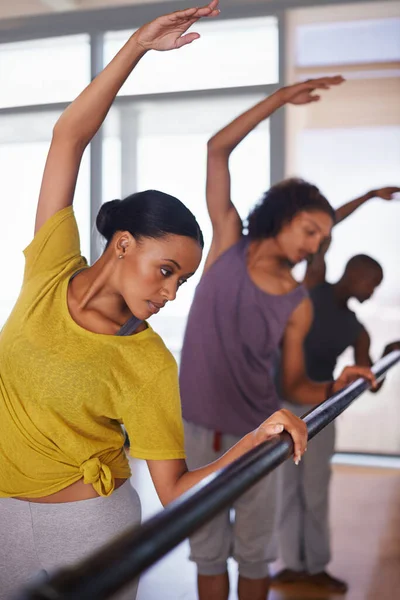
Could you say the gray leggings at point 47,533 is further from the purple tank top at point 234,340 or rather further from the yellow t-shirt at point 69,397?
the purple tank top at point 234,340

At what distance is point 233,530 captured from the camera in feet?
5.45

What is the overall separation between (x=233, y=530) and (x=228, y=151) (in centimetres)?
86

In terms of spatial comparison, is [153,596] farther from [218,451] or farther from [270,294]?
[270,294]

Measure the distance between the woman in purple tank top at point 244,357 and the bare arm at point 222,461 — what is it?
758 mm

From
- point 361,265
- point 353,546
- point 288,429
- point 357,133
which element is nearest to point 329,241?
point 361,265

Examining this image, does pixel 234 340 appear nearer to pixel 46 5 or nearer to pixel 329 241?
pixel 329 241

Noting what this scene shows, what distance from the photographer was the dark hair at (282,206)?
1735 millimetres

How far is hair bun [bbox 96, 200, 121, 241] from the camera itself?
1.01 metres

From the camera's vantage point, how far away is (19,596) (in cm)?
34

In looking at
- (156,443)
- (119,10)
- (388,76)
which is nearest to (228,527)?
(156,443)

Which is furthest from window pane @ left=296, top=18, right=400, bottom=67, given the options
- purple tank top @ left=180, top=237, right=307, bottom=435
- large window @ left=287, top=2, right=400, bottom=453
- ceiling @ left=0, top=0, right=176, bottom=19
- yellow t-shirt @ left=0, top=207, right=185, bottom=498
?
yellow t-shirt @ left=0, top=207, right=185, bottom=498

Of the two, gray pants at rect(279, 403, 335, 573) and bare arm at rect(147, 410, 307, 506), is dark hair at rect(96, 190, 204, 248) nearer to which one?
bare arm at rect(147, 410, 307, 506)

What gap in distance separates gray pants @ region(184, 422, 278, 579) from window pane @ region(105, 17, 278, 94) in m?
0.91

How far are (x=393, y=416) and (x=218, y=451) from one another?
570mm
